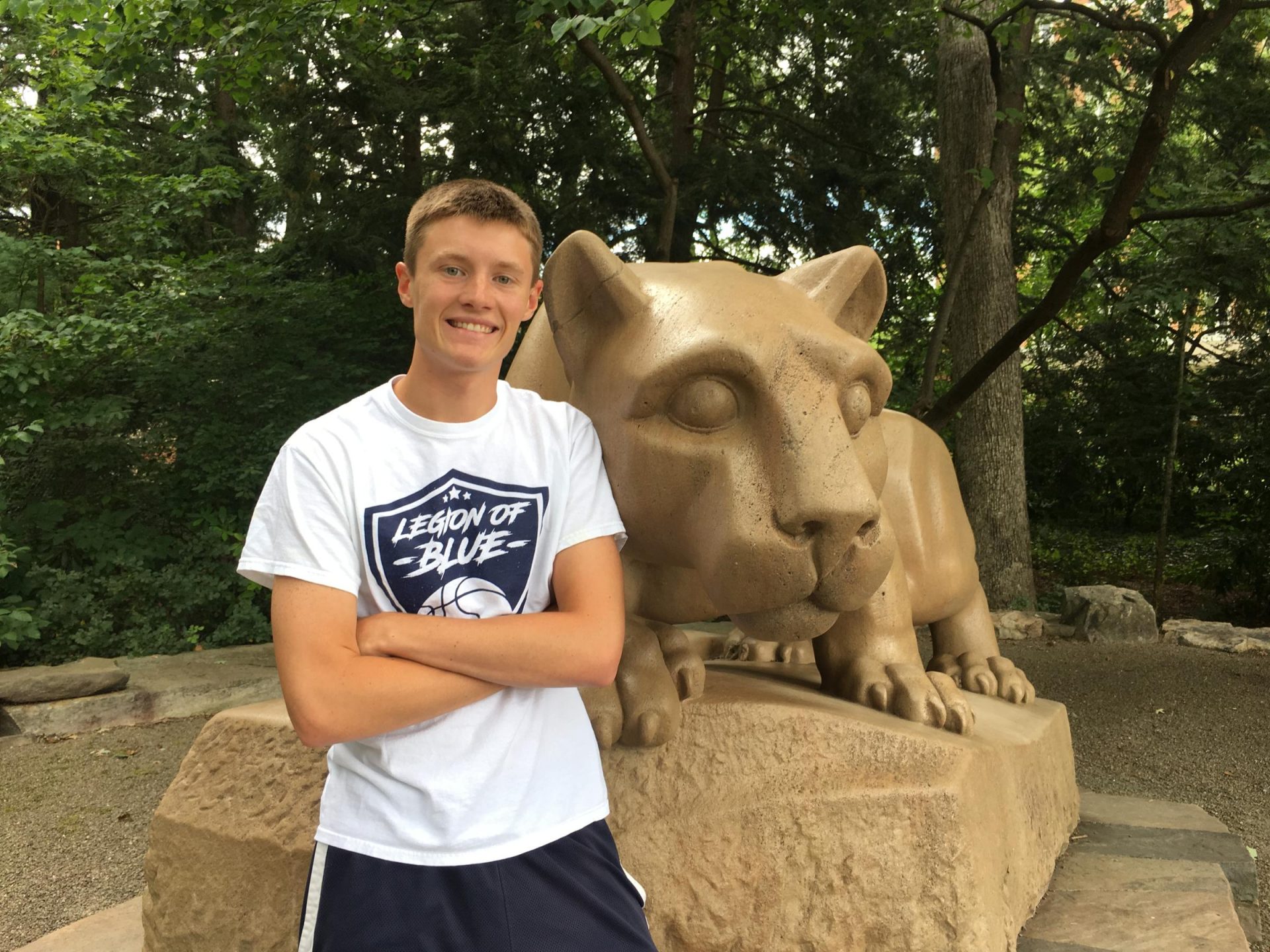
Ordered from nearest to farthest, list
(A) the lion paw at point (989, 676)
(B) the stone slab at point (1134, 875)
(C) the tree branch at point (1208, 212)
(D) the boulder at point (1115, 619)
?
(B) the stone slab at point (1134, 875) < (A) the lion paw at point (989, 676) < (C) the tree branch at point (1208, 212) < (D) the boulder at point (1115, 619)

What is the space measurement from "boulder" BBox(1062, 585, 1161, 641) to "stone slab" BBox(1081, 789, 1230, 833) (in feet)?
14.0

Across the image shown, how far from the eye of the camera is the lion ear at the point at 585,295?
187 centimetres

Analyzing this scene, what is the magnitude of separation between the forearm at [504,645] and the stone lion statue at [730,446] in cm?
36

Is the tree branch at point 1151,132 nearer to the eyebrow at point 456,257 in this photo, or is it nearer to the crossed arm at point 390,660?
the eyebrow at point 456,257

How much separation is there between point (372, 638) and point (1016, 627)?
6.79 metres

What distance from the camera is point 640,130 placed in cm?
558

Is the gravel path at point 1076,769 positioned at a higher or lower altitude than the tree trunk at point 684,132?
lower

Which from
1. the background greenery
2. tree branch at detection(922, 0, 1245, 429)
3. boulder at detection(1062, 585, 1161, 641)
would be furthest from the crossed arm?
boulder at detection(1062, 585, 1161, 641)

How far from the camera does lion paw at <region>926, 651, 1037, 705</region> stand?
2768 millimetres

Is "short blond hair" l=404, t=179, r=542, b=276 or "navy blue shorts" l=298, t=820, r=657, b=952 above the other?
"short blond hair" l=404, t=179, r=542, b=276

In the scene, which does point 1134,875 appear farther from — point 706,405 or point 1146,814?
point 706,405

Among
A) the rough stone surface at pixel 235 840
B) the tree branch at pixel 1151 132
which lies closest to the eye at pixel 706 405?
the rough stone surface at pixel 235 840

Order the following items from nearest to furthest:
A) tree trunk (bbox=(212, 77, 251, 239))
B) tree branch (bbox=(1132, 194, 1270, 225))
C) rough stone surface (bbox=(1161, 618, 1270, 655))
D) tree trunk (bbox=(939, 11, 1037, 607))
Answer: tree branch (bbox=(1132, 194, 1270, 225)) → tree trunk (bbox=(939, 11, 1037, 607)) → rough stone surface (bbox=(1161, 618, 1270, 655)) → tree trunk (bbox=(212, 77, 251, 239))

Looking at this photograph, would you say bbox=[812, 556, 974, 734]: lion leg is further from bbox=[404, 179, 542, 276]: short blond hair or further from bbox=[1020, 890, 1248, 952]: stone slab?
bbox=[404, 179, 542, 276]: short blond hair
